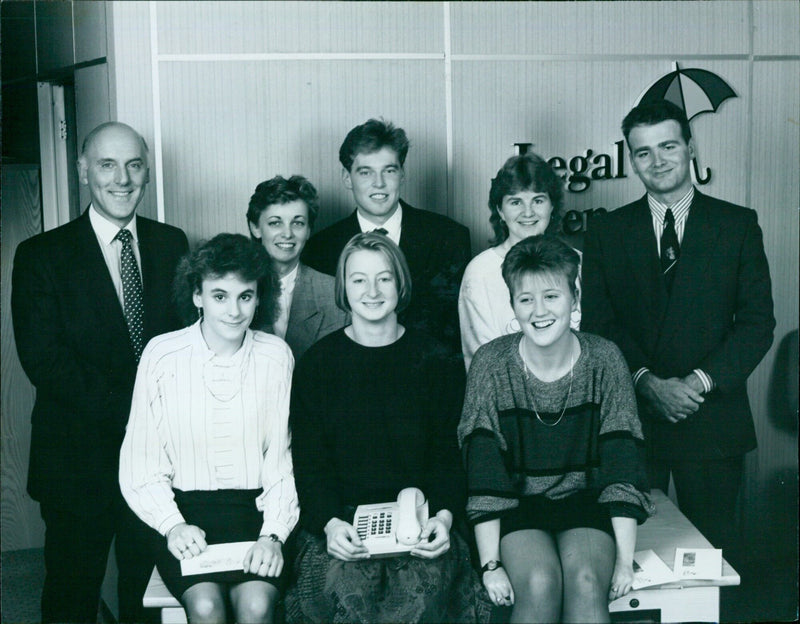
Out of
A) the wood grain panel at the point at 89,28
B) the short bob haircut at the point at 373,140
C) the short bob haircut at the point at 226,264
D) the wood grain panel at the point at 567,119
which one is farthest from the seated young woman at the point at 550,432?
the wood grain panel at the point at 89,28

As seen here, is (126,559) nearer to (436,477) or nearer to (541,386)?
(436,477)

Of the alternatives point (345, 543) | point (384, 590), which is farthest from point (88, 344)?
point (384, 590)

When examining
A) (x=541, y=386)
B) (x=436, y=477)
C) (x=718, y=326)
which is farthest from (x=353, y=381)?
(x=718, y=326)

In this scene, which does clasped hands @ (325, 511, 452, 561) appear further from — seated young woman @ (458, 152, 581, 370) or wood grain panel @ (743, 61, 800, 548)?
wood grain panel @ (743, 61, 800, 548)

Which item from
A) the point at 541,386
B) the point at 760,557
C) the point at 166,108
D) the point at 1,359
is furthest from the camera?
the point at 760,557

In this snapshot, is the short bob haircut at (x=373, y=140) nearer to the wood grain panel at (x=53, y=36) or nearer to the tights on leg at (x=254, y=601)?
the wood grain panel at (x=53, y=36)

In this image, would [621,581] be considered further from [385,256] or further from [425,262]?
[425,262]

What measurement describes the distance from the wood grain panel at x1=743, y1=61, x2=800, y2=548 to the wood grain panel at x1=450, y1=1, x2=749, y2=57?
221mm

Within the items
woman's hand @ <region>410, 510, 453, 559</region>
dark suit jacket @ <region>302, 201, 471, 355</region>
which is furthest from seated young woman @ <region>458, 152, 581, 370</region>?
woman's hand @ <region>410, 510, 453, 559</region>

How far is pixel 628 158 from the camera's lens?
3.13 metres

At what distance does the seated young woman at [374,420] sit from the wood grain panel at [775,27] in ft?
5.60

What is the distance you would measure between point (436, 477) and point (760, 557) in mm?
1542

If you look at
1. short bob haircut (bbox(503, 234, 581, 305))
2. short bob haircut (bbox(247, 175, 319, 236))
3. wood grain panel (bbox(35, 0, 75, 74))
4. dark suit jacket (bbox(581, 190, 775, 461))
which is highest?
wood grain panel (bbox(35, 0, 75, 74))

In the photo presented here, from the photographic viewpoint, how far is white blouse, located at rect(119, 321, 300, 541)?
2281mm
